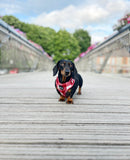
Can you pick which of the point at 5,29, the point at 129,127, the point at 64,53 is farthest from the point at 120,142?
the point at 64,53

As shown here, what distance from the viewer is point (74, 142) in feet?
4.15

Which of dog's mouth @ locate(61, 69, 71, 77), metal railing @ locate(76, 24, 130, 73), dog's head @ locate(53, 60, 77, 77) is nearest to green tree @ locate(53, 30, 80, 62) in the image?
metal railing @ locate(76, 24, 130, 73)

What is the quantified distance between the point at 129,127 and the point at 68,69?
99 cm

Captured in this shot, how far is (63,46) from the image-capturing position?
35156mm

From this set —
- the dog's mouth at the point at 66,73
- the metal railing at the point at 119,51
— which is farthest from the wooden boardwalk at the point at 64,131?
the metal railing at the point at 119,51

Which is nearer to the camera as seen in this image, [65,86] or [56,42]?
[65,86]

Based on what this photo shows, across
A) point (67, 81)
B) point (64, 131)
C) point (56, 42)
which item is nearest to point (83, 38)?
point (56, 42)

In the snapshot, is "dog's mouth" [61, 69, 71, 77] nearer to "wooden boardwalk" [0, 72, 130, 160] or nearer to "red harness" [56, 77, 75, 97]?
"red harness" [56, 77, 75, 97]

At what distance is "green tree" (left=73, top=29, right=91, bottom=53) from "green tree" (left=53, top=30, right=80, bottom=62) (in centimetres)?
1238

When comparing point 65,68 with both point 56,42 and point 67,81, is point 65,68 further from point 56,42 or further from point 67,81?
point 56,42

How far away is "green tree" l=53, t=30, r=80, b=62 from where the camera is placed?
35.0 metres

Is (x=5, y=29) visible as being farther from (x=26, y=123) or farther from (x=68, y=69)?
(x=26, y=123)

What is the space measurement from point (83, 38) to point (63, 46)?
1637 cm

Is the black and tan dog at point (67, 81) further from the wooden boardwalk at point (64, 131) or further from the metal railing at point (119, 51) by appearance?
the metal railing at point (119, 51)
